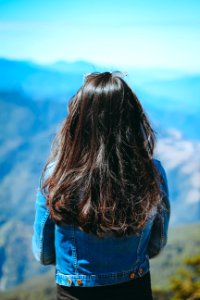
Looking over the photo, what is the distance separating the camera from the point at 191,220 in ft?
255

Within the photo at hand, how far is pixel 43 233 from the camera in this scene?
1.22 meters

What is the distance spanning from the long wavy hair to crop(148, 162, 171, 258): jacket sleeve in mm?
77

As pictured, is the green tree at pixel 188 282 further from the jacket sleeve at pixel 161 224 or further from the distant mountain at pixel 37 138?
the distant mountain at pixel 37 138

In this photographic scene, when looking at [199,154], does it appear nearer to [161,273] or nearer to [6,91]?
[6,91]

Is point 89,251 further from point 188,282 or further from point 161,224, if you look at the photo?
point 188,282

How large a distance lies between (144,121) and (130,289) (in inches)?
17.2

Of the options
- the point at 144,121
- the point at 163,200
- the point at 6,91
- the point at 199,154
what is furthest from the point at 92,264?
the point at 6,91

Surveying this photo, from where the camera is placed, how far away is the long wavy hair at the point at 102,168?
Result: 1138mm

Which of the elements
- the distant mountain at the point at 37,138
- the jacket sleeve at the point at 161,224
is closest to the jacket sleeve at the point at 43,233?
the jacket sleeve at the point at 161,224

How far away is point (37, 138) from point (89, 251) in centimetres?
10145

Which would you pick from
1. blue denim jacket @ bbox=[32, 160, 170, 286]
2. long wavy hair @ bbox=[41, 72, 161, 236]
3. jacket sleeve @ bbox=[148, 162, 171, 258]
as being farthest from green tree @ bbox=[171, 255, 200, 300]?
long wavy hair @ bbox=[41, 72, 161, 236]

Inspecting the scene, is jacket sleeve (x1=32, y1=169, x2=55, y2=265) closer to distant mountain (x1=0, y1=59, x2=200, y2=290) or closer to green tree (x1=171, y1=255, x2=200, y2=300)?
green tree (x1=171, y1=255, x2=200, y2=300)

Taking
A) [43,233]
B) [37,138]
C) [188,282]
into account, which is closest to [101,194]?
[43,233]

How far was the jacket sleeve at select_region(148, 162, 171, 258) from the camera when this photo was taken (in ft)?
4.09
